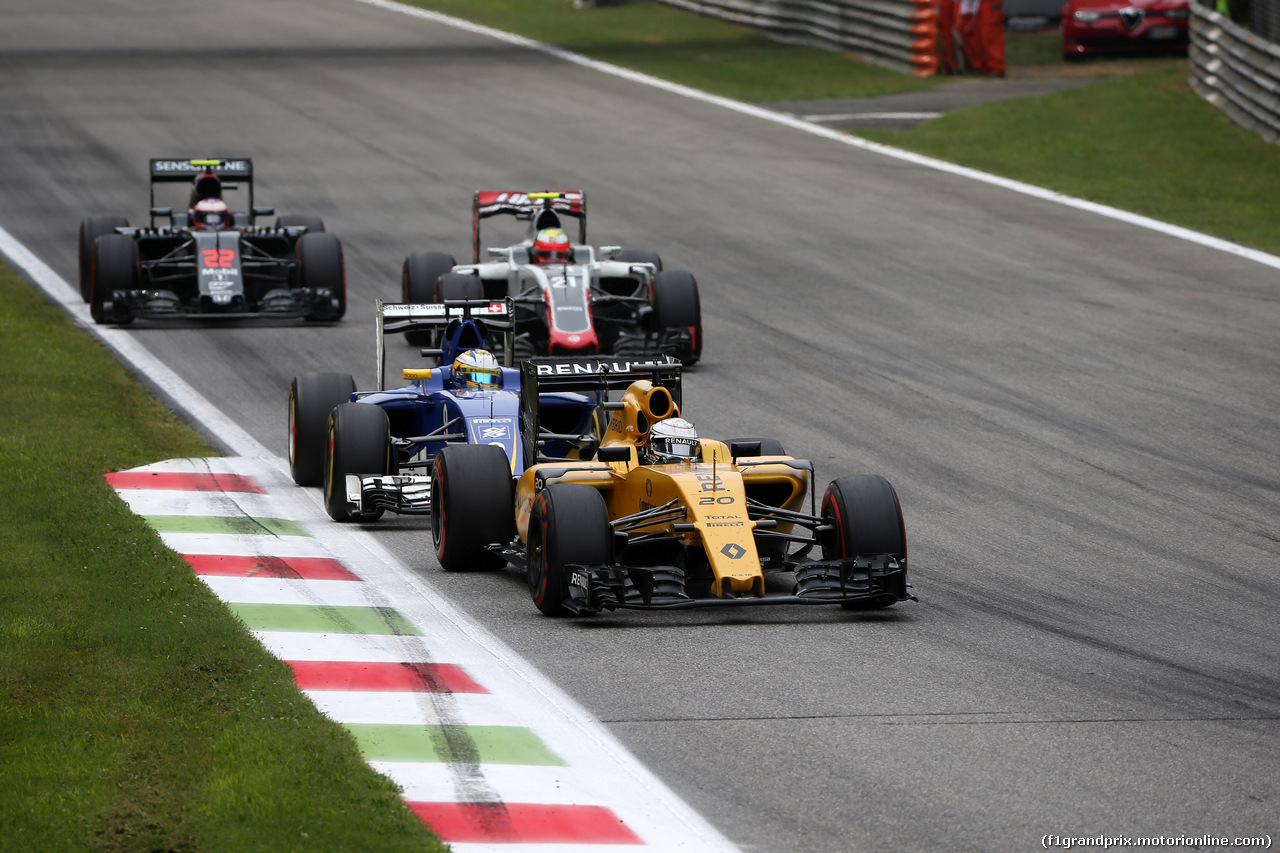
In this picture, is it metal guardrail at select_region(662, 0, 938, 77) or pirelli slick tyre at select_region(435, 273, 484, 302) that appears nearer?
pirelli slick tyre at select_region(435, 273, 484, 302)

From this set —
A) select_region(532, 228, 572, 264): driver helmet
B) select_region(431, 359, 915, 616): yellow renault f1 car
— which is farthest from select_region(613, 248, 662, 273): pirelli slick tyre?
select_region(431, 359, 915, 616): yellow renault f1 car

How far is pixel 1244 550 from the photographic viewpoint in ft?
45.1

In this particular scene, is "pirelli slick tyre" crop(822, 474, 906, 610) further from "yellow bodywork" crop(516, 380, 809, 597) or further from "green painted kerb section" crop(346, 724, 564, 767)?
"green painted kerb section" crop(346, 724, 564, 767)

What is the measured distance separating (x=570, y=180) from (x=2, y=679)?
24.5 meters

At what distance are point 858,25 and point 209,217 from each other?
24.3 meters

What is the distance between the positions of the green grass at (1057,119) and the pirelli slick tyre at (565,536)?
1911 cm

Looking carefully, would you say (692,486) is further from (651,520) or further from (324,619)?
(324,619)

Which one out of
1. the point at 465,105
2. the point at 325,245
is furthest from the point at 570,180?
the point at 325,245

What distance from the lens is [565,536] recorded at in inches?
438

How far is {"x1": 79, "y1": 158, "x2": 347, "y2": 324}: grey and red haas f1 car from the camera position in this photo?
2258 cm

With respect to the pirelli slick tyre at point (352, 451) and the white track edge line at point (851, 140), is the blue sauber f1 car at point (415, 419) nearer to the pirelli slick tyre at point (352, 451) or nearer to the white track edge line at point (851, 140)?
the pirelli slick tyre at point (352, 451)

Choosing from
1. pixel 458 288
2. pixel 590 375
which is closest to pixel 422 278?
pixel 458 288

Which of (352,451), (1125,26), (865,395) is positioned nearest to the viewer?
(352,451)

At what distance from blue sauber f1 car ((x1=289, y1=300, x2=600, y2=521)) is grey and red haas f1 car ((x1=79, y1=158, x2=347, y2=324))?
735cm
